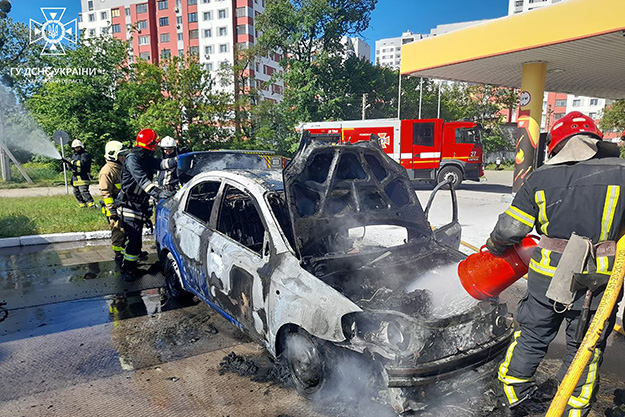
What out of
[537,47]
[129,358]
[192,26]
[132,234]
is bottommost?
[129,358]

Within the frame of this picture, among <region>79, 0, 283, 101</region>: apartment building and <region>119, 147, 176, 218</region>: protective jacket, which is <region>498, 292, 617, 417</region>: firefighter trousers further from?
<region>79, 0, 283, 101</region>: apartment building

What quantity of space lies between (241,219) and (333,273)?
1.62 m

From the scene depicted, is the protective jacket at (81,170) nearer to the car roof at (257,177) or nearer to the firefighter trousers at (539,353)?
the car roof at (257,177)

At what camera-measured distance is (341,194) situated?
345 cm

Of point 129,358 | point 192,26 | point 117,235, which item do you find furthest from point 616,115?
point 192,26

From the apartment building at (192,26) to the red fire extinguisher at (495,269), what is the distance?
2019 inches

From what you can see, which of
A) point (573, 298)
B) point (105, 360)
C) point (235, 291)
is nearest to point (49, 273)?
point (105, 360)

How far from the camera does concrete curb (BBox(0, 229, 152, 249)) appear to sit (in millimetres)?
7145

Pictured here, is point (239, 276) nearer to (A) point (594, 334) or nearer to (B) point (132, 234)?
(A) point (594, 334)

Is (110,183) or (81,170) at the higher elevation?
(110,183)

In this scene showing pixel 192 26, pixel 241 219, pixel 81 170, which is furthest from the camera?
pixel 192 26

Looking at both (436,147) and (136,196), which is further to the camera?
(436,147)

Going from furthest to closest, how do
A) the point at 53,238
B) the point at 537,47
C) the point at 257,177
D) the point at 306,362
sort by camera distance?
the point at 537,47 → the point at 53,238 → the point at 257,177 → the point at 306,362

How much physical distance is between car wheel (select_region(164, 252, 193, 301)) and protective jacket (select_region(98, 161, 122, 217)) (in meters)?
1.90
